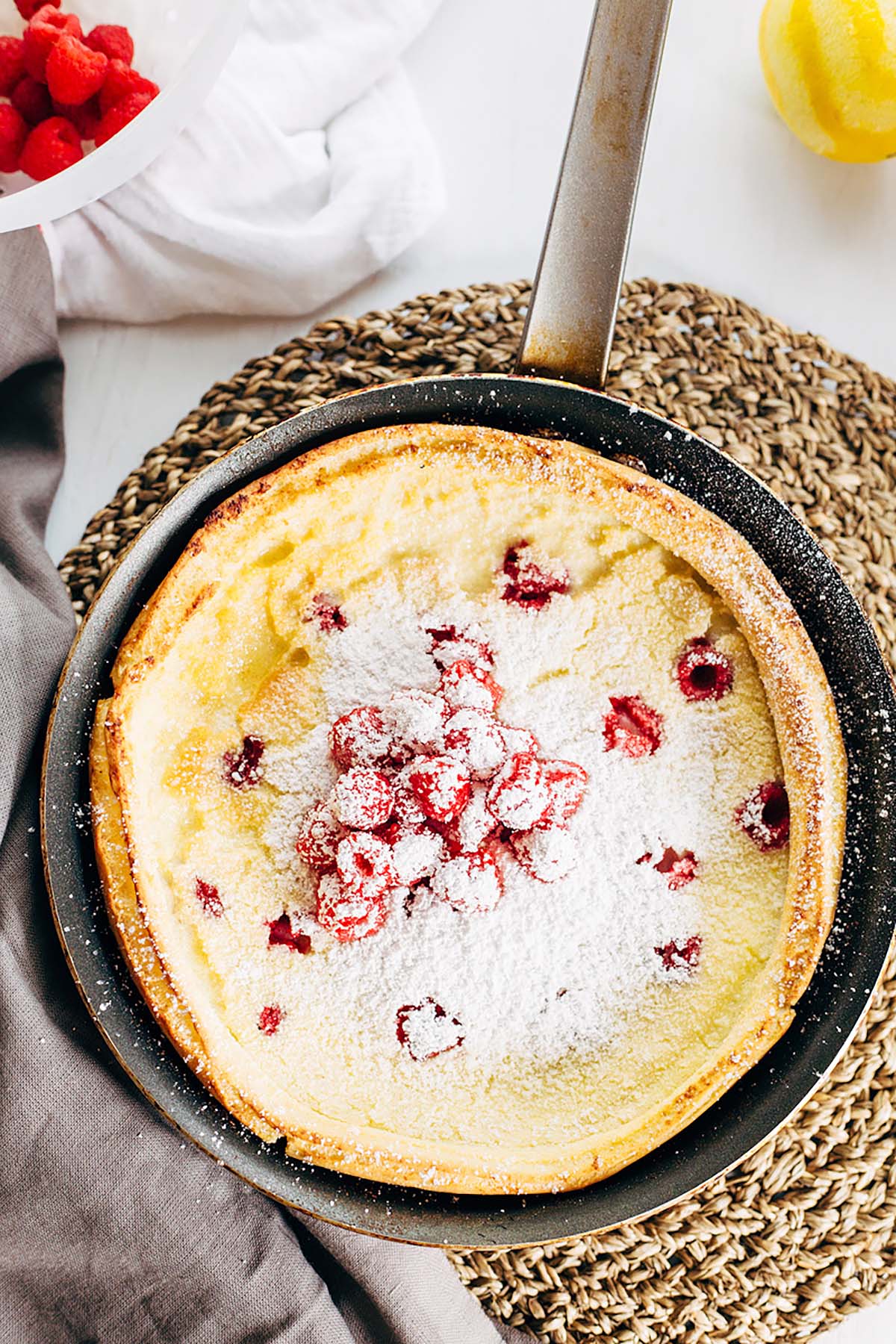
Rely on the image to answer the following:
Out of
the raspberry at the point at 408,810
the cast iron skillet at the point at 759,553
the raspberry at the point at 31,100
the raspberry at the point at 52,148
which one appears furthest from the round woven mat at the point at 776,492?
the raspberry at the point at 408,810

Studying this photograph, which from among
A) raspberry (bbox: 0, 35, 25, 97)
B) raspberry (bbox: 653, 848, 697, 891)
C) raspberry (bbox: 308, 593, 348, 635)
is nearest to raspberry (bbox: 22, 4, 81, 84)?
raspberry (bbox: 0, 35, 25, 97)

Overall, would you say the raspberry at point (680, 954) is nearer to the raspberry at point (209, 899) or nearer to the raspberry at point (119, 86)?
the raspberry at point (209, 899)

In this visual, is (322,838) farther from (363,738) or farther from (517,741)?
(517,741)

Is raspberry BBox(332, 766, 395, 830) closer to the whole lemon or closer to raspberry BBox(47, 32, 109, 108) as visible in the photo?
raspberry BBox(47, 32, 109, 108)

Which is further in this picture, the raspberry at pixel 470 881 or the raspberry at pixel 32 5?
the raspberry at pixel 32 5

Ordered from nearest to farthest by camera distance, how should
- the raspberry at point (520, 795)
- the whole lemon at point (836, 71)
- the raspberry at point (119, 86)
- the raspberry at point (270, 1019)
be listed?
the raspberry at point (520, 795), the raspberry at point (270, 1019), the whole lemon at point (836, 71), the raspberry at point (119, 86)

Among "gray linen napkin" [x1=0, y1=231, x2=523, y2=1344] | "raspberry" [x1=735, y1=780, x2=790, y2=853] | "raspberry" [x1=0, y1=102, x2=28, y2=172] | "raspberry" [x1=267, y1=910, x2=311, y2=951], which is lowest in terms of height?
"gray linen napkin" [x1=0, y1=231, x2=523, y2=1344]
